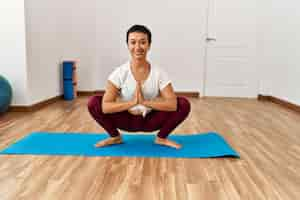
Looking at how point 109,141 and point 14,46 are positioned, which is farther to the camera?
point 14,46

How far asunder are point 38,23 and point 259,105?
132 inches

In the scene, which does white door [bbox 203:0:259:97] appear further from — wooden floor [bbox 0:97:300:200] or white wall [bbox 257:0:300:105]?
→ wooden floor [bbox 0:97:300:200]

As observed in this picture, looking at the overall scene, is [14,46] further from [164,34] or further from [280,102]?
[280,102]

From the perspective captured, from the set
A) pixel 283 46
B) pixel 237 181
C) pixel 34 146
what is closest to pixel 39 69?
pixel 34 146

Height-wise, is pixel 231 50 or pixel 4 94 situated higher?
pixel 231 50

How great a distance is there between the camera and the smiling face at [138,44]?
7.41ft

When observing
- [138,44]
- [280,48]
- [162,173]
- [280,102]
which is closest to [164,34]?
[280,48]

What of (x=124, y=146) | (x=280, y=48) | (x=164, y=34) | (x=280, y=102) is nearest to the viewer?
(x=124, y=146)

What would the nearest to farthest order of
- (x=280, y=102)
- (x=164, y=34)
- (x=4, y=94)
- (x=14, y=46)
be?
(x=4, y=94), (x=14, y=46), (x=280, y=102), (x=164, y=34)

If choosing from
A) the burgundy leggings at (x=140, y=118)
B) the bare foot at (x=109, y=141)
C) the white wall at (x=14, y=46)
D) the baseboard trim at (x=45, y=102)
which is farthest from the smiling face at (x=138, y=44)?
the baseboard trim at (x=45, y=102)

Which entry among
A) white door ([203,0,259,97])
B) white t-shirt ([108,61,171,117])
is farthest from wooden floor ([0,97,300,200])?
white door ([203,0,259,97])

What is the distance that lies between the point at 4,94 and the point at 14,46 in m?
0.64

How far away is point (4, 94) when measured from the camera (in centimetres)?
339

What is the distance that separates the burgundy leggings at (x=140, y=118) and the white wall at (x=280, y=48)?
260 centimetres
